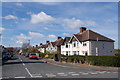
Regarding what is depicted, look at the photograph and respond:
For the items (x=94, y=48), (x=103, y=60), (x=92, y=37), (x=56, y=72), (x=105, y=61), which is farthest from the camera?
(x=92, y=37)

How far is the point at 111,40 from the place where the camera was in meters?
36.5

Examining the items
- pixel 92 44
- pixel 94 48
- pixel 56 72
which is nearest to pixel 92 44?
pixel 92 44

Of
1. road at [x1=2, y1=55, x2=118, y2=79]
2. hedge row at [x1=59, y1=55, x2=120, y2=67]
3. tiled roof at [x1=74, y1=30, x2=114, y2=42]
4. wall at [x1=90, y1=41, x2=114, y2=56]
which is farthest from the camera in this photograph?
tiled roof at [x1=74, y1=30, x2=114, y2=42]

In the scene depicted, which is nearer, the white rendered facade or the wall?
the white rendered facade

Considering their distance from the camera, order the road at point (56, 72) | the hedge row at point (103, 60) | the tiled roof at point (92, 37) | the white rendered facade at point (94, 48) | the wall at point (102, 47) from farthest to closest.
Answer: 1. the tiled roof at point (92, 37)
2. the wall at point (102, 47)
3. the white rendered facade at point (94, 48)
4. the hedge row at point (103, 60)
5. the road at point (56, 72)

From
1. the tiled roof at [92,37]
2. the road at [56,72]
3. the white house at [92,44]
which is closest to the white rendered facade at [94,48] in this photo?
the white house at [92,44]

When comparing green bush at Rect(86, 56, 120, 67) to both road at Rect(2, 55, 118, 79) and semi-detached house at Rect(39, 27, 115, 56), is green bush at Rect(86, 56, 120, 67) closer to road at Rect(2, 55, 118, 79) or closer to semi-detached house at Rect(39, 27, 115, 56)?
road at Rect(2, 55, 118, 79)

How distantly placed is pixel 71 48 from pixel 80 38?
19.9 ft

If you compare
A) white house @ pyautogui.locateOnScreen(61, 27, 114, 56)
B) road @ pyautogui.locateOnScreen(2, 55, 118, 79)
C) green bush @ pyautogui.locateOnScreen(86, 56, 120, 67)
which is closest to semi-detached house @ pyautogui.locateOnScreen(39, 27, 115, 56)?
white house @ pyautogui.locateOnScreen(61, 27, 114, 56)

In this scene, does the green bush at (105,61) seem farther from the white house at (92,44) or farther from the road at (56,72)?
the white house at (92,44)

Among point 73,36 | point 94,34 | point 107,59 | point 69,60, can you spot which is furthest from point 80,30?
point 107,59

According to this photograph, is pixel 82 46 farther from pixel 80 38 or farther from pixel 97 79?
pixel 97 79

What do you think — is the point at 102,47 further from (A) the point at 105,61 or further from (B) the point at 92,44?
(A) the point at 105,61

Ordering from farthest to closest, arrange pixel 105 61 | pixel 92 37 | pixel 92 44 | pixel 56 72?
1. pixel 92 37
2. pixel 92 44
3. pixel 105 61
4. pixel 56 72
